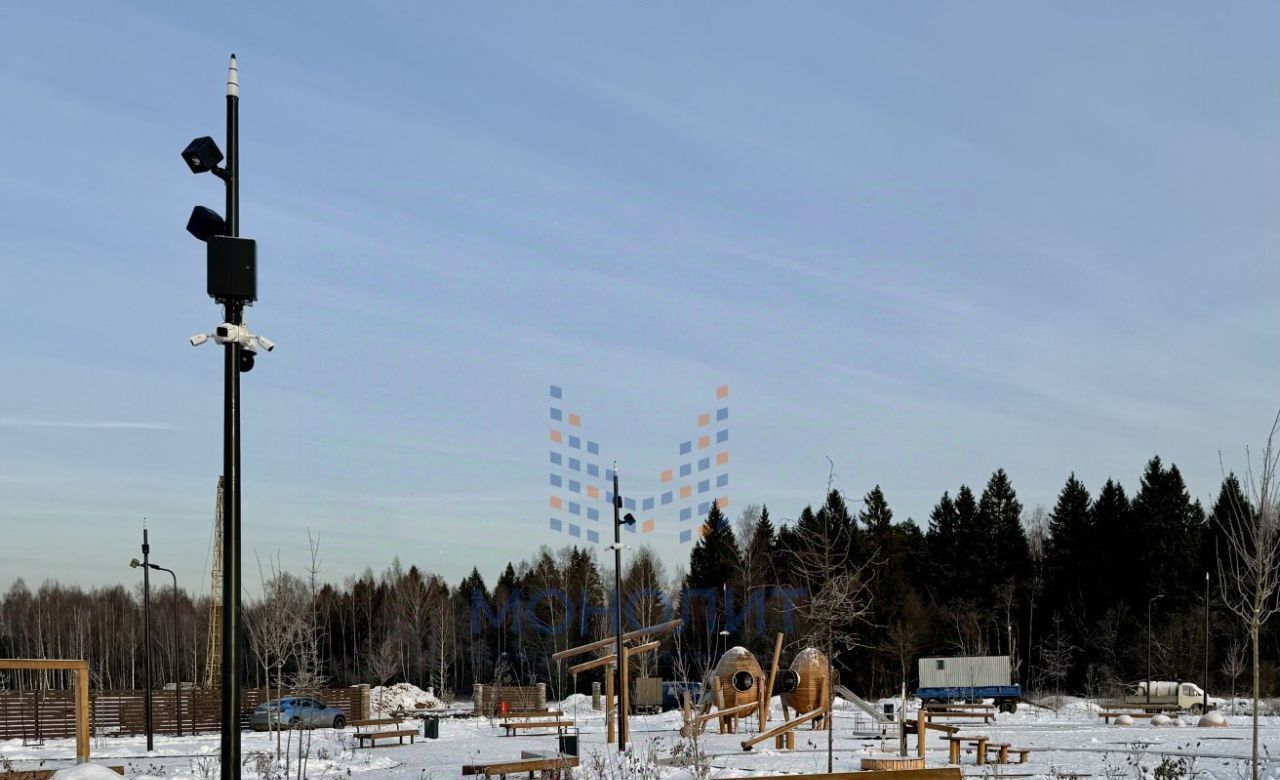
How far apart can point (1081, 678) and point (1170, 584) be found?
6.83m

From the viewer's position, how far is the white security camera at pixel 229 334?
893 cm

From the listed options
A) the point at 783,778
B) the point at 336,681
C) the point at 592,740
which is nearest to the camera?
the point at 783,778

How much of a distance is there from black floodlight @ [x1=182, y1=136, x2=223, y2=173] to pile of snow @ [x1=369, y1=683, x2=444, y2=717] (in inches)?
1914

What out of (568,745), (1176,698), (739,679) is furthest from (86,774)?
(1176,698)

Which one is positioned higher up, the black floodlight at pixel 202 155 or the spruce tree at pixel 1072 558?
the black floodlight at pixel 202 155

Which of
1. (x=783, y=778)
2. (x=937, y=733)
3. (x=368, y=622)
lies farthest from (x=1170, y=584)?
(x=783, y=778)

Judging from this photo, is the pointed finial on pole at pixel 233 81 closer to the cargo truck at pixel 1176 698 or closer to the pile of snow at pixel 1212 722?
the pile of snow at pixel 1212 722

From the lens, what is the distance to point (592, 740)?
33.3 meters

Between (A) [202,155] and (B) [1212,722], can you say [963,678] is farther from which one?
(A) [202,155]

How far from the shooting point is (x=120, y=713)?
42.4m

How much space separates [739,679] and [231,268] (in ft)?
93.8

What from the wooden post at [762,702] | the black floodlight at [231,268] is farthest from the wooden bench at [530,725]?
the black floodlight at [231,268]

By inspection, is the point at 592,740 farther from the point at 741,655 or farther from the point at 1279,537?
the point at 1279,537

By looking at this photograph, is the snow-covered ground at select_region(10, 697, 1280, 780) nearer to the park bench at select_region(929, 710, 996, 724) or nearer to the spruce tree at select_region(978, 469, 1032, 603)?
the park bench at select_region(929, 710, 996, 724)
